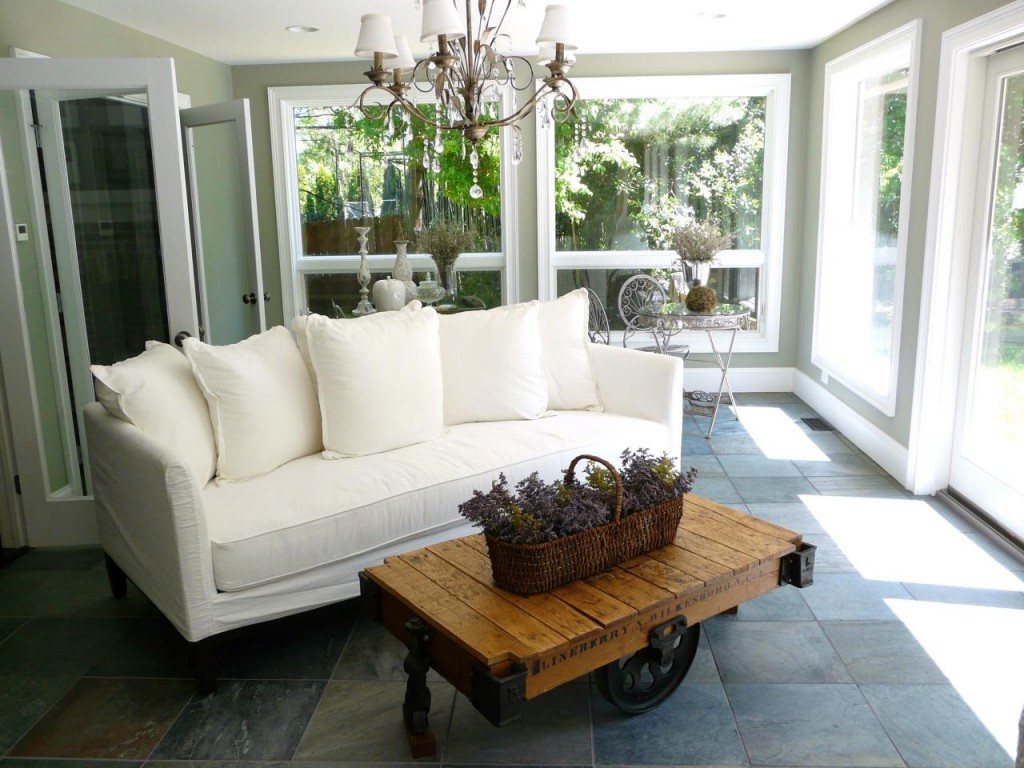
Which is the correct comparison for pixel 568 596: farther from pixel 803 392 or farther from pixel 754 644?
pixel 803 392

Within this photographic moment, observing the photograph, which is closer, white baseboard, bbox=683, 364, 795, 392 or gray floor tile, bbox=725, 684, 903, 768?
gray floor tile, bbox=725, 684, 903, 768

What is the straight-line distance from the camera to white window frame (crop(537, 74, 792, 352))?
5.73m

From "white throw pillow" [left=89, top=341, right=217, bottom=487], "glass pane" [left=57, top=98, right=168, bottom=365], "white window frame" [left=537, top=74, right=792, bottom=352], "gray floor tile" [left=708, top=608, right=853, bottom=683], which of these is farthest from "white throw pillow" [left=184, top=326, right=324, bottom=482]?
"white window frame" [left=537, top=74, right=792, bottom=352]

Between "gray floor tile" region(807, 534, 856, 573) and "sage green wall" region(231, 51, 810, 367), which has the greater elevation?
"sage green wall" region(231, 51, 810, 367)

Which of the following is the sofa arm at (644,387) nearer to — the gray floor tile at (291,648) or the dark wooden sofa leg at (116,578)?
the gray floor tile at (291,648)

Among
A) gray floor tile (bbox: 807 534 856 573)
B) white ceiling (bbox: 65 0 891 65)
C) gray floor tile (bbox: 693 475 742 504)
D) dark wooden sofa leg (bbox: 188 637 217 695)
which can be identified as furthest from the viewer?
white ceiling (bbox: 65 0 891 65)

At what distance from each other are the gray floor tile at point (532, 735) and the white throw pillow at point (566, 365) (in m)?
1.55

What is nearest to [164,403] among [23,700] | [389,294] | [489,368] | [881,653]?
[23,700]

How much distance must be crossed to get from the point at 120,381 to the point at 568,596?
1.58m

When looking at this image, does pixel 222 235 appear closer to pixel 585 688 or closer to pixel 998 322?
pixel 585 688

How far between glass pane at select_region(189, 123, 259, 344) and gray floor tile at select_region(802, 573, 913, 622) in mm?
2689

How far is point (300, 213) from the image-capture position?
6133 mm

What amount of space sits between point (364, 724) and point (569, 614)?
0.72 metres

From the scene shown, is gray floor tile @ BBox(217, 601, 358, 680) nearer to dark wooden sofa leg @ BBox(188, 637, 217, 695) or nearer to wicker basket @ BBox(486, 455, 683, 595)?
dark wooden sofa leg @ BBox(188, 637, 217, 695)
